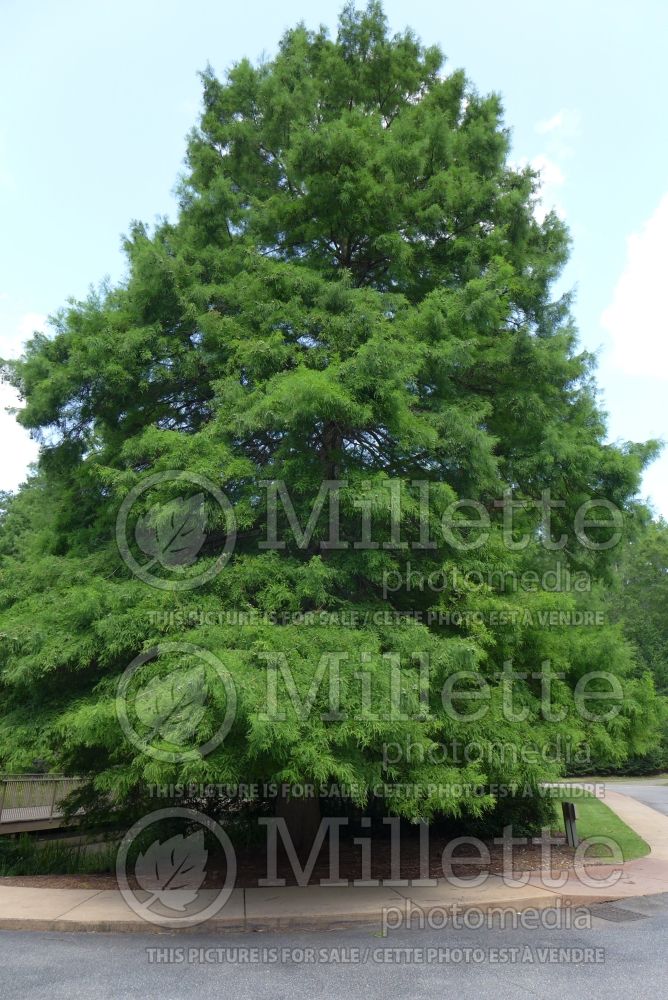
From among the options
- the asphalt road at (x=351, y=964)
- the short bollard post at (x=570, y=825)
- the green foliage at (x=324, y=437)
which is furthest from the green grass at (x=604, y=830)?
the asphalt road at (x=351, y=964)

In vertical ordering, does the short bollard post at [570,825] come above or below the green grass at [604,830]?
above

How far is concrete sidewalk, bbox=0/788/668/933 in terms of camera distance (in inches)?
243

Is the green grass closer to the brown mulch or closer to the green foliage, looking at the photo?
the brown mulch

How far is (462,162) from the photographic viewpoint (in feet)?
33.6

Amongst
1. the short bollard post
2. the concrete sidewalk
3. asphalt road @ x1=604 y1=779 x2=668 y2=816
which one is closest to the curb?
the concrete sidewalk

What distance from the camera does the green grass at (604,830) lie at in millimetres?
9625

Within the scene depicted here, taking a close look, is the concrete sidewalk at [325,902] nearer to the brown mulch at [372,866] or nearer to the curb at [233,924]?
the curb at [233,924]

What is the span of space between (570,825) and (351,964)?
6.06 meters

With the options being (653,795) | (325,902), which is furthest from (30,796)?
(653,795)

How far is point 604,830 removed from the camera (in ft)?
37.4

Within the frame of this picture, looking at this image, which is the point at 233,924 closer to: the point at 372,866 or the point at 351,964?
the point at 351,964

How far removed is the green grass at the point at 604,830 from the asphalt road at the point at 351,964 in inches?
143

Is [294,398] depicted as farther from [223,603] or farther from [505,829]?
[505,829]

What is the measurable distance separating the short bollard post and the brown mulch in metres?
0.15
